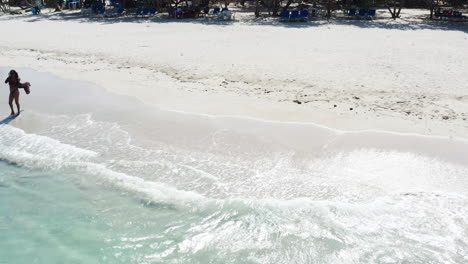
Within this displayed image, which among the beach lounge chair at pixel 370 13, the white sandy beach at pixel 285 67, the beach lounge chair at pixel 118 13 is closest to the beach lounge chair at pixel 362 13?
the beach lounge chair at pixel 370 13

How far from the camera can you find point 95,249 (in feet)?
18.7

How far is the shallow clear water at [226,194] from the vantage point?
→ 18.2 feet

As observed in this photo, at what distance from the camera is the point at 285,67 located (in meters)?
13.6

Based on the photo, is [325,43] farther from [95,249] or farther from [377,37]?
[95,249]

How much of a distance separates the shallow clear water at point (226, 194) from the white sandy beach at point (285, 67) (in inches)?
48.1

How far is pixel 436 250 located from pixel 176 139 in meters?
5.66

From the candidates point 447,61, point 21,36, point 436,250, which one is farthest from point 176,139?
point 21,36

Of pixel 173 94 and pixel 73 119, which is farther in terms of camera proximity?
pixel 173 94

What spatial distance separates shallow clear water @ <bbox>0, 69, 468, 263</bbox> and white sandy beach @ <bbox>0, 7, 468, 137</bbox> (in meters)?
1.22

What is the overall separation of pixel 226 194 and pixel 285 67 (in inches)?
316

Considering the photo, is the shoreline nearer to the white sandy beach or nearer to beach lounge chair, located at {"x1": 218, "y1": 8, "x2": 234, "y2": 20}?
the white sandy beach

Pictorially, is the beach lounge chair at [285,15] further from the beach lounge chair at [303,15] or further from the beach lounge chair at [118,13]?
the beach lounge chair at [118,13]

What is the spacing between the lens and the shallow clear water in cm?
555

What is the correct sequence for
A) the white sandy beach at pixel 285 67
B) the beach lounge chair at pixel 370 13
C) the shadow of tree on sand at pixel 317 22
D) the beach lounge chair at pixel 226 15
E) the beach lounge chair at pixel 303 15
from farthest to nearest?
1. the beach lounge chair at pixel 226 15
2. the beach lounge chair at pixel 370 13
3. the beach lounge chair at pixel 303 15
4. the shadow of tree on sand at pixel 317 22
5. the white sandy beach at pixel 285 67
